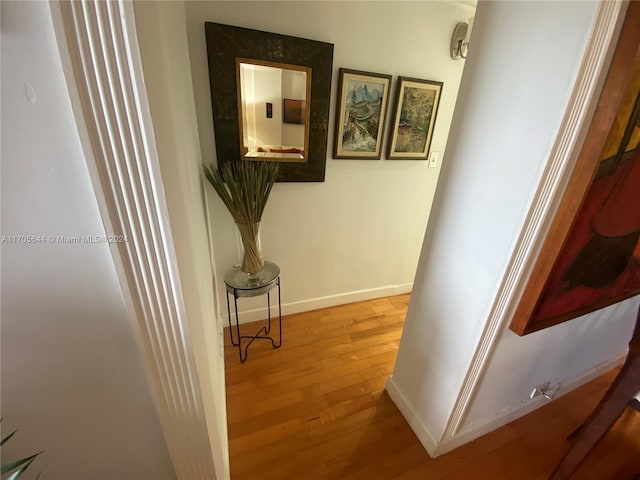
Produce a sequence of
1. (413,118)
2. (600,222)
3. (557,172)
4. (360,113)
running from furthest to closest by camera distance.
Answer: (413,118), (360,113), (600,222), (557,172)

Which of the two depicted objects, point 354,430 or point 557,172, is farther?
point 354,430

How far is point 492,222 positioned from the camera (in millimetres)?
849

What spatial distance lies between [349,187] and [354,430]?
1.43 m

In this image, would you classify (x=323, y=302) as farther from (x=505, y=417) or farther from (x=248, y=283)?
(x=505, y=417)

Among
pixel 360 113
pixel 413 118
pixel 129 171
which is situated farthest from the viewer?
pixel 413 118

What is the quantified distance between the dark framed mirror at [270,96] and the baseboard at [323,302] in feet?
3.29

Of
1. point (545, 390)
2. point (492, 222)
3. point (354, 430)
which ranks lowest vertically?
point (354, 430)

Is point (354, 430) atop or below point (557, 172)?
below

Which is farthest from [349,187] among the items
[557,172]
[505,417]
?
[505,417]

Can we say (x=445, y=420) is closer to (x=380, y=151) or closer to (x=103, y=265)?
(x=103, y=265)

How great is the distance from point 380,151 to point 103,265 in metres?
1.67

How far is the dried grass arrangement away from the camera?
1.27m

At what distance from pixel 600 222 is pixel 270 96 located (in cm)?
149

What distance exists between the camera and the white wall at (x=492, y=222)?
68 cm
